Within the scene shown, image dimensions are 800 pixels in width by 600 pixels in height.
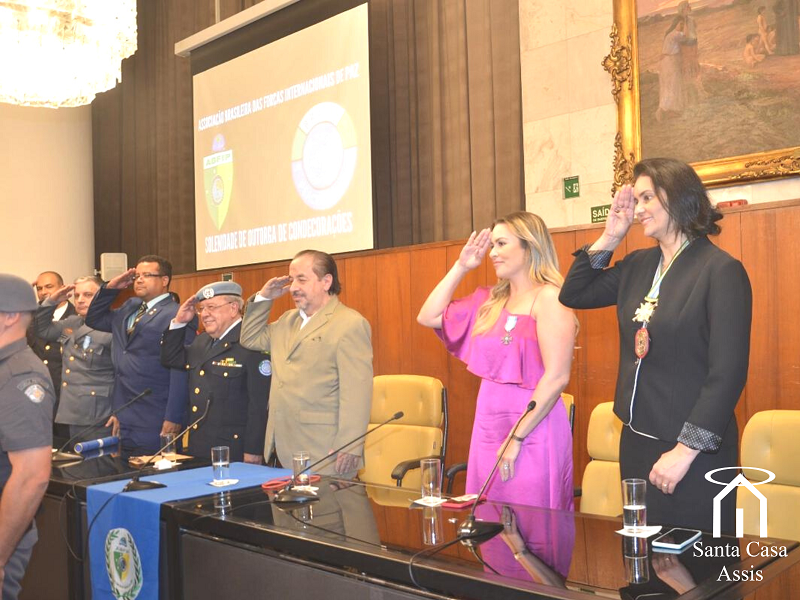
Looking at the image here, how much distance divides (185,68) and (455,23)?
3293mm

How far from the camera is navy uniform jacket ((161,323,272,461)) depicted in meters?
3.54

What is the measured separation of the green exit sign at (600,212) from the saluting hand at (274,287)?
6.07 feet

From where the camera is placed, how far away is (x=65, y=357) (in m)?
4.81

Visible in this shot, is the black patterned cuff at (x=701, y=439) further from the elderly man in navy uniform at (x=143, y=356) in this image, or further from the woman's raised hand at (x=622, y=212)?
the elderly man in navy uniform at (x=143, y=356)

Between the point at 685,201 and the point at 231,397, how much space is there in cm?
218

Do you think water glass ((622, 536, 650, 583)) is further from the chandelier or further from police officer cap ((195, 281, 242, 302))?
the chandelier

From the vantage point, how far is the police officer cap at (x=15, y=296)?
210cm

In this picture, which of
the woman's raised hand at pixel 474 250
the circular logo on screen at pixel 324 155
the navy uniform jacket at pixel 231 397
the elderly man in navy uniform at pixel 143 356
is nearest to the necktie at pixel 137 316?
the elderly man in navy uniform at pixel 143 356

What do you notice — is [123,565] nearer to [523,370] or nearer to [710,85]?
[523,370]

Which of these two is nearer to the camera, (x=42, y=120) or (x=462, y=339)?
(x=462, y=339)

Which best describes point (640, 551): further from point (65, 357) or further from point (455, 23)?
point (455, 23)

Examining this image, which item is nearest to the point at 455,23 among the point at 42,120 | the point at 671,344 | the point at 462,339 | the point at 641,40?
the point at 641,40

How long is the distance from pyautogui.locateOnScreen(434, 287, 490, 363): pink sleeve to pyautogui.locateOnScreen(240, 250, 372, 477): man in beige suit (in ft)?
1.20

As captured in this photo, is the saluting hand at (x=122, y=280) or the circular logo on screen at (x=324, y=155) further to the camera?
the circular logo on screen at (x=324, y=155)
